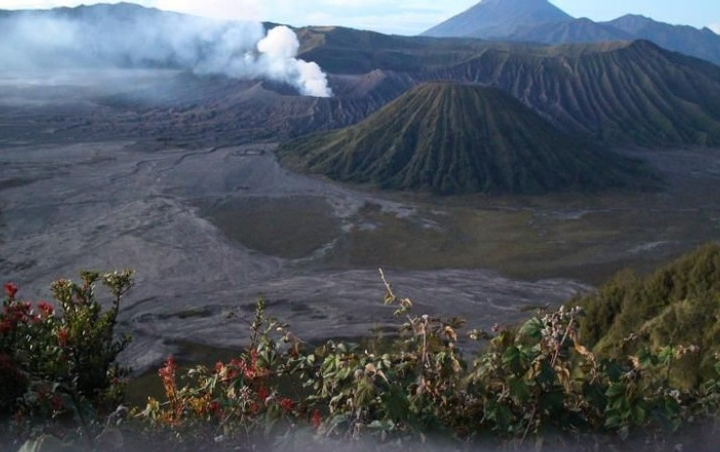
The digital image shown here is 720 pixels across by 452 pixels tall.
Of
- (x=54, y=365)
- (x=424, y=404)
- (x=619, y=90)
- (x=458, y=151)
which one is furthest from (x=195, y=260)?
(x=619, y=90)

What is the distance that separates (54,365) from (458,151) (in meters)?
36.3

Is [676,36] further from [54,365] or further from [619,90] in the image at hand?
[54,365]

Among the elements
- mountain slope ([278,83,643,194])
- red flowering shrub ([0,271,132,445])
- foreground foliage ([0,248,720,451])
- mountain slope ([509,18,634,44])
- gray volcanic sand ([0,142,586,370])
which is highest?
mountain slope ([509,18,634,44])

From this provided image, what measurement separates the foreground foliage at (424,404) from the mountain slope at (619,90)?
52.7 meters

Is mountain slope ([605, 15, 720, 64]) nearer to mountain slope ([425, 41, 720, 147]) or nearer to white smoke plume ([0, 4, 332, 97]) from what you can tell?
mountain slope ([425, 41, 720, 147])

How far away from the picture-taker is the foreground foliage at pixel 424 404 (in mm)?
2754

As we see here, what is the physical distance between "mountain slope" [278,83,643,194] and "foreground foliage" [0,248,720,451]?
32.7 meters

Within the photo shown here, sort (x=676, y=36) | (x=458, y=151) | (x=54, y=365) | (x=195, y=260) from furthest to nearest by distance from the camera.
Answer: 1. (x=676, y=36)
2. (x=458, y=151)
3. (x=195, y=260)
4. (x=54, y=365)

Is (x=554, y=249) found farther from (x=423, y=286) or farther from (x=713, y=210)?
(x=713, y=210)

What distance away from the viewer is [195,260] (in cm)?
2336

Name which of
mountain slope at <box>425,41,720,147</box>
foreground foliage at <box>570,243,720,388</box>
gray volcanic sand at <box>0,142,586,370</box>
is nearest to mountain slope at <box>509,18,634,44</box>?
mountain slope at <box>425,41,720,147</box>

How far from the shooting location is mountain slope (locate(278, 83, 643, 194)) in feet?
122

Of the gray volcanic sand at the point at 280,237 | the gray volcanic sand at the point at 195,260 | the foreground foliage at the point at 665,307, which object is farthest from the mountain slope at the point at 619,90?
the foreground foliage at the point at 665,307

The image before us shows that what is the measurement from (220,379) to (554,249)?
24.4m
